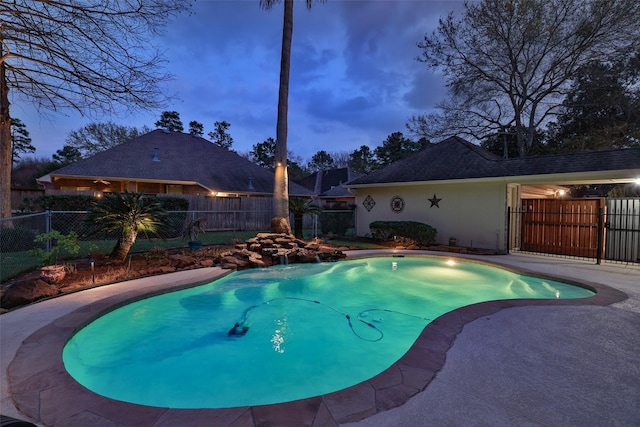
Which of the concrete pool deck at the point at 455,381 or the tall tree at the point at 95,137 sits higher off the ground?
the tall tree at the point at 95,137

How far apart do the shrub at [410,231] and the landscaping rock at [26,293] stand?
36.0ft

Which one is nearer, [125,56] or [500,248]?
[125,56]

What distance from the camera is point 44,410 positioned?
2123 mm

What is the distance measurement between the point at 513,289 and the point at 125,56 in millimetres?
11066

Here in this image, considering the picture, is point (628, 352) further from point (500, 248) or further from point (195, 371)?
point (500, 248)

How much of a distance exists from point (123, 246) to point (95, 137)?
110ft

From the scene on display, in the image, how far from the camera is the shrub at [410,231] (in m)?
11.9

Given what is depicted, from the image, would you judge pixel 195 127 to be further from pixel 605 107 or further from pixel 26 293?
pixel 605 107

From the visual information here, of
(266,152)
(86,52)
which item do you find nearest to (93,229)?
(86,52)

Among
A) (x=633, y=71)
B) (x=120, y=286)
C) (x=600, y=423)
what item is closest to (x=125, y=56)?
(x=120, y=286)

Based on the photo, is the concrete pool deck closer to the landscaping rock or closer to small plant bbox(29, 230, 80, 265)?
the landscaping rock

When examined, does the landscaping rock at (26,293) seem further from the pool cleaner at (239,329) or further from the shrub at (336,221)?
the shrub at (336,221)

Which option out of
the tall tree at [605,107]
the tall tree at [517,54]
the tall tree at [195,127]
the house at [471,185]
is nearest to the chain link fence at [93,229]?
the house at [471,185]

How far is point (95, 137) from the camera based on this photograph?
32.7 metres
